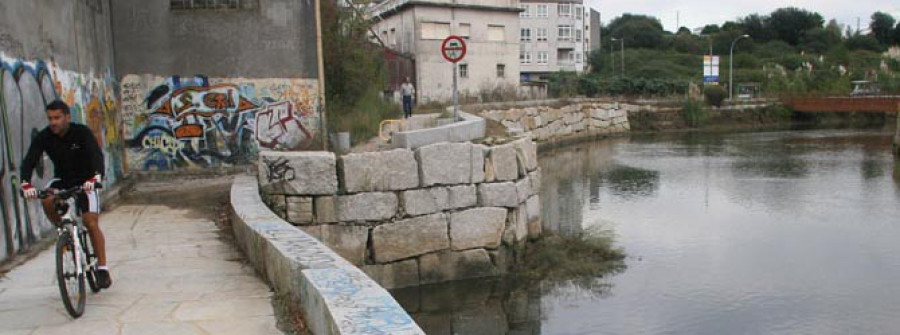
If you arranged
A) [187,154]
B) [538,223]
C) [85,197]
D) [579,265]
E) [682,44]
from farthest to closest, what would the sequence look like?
1. [682,44]
2. [187,154]
3. [538,223]
4. [579,265]
5. [85,197]

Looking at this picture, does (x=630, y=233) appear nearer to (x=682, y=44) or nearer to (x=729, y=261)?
(x=729, y=261)

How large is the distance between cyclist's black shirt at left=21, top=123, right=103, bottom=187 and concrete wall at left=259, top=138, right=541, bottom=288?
434cm

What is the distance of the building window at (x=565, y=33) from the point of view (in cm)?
6956

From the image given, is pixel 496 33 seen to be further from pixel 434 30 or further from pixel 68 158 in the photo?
pixel 68 158

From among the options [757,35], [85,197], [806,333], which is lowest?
[806,333]

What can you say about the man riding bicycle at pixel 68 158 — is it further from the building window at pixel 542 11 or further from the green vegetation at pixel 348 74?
the building window at pixel 542 11

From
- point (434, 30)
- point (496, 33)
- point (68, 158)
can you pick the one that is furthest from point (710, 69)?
point (68, 158)

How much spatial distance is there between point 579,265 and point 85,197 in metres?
7.80

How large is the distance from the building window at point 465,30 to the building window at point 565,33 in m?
28.3

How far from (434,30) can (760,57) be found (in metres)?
43.3

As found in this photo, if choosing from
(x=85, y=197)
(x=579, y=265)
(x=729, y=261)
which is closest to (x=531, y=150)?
(x=579, y=265)

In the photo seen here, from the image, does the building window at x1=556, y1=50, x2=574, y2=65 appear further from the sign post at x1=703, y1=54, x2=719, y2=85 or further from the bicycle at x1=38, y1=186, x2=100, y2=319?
the bicycle at x1=38, y1=186, x2=100, y2=319

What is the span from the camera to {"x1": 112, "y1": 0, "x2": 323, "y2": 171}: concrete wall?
1321 cm

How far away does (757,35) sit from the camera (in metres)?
82.2
